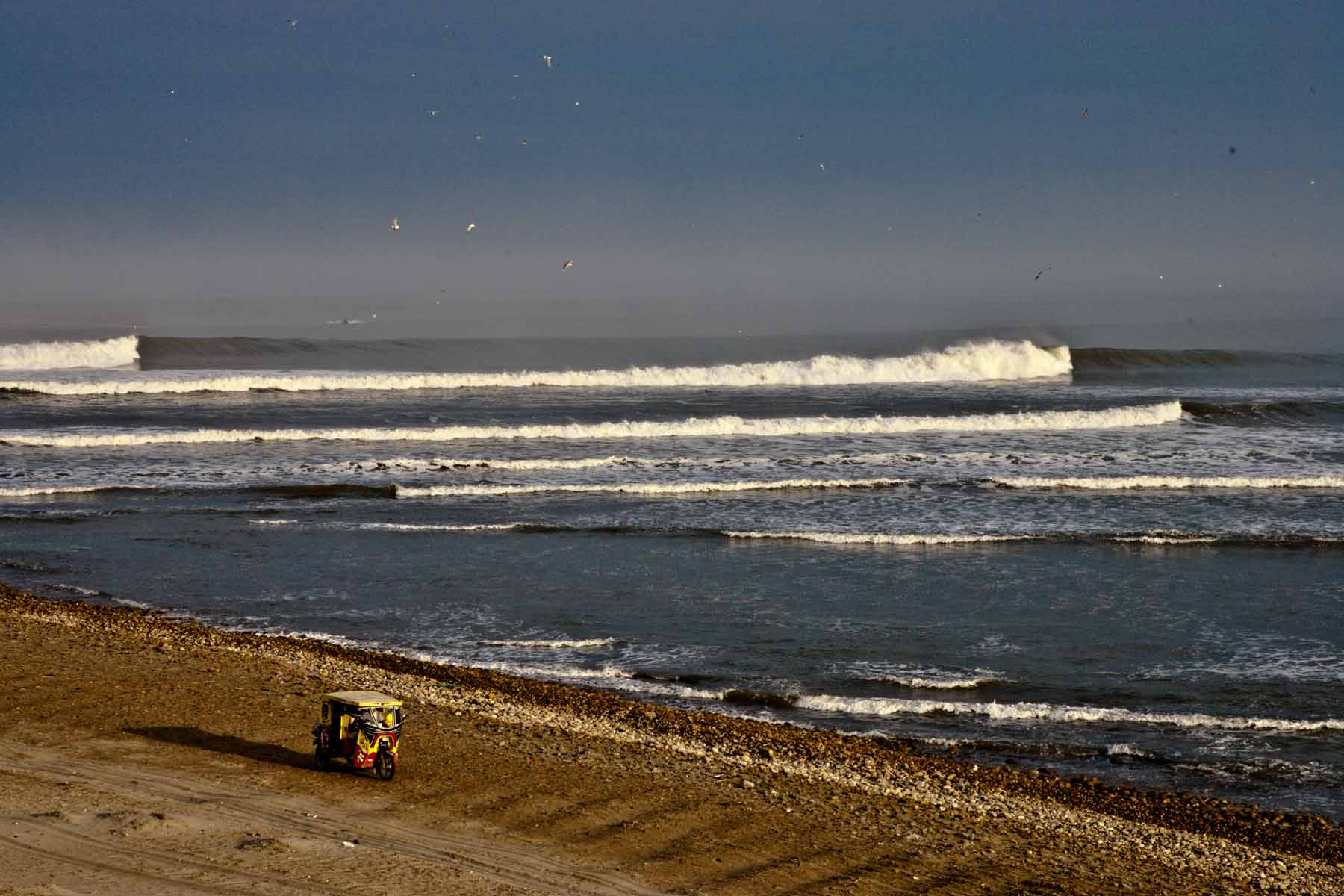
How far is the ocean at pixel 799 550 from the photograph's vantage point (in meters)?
9.87

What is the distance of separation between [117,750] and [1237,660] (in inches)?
358

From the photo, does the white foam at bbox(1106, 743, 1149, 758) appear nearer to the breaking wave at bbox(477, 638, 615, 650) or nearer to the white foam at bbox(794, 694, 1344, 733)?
the white foam at bbox(794, 694, 1344, 733)

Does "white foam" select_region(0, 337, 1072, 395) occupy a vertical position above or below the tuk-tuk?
above

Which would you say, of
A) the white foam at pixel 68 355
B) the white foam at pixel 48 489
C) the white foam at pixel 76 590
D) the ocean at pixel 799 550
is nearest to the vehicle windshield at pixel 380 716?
the ocean at pixel 799 550

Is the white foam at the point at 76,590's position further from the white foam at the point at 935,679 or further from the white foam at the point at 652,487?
the white foam at the point at 935,679

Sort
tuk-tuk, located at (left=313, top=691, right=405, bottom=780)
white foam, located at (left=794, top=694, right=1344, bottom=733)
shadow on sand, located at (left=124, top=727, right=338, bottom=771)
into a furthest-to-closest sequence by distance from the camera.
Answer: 1. white foam, located at (left=794, top=694, right=1344, bottom=733)
2. shadow on sand, located at (left=124, top=727, right=338, bottom=771)
3. tuk-tuk, located at (left=313, top=691, right=405, bottom=780)

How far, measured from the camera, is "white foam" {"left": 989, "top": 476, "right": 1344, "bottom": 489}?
21.9m

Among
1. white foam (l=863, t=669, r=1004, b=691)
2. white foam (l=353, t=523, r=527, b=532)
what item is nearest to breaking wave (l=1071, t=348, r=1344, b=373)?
white foam (l=353, t=523, r=527, b=532)

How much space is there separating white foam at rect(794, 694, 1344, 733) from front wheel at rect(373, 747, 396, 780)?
3.77 metres

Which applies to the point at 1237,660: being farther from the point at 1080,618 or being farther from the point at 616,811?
the point at 616,811

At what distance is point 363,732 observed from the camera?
6.81 metres

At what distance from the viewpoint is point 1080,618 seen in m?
12.6

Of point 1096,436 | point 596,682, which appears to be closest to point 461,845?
point 596,682

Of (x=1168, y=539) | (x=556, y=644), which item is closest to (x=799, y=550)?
(x=1168, y=539)
